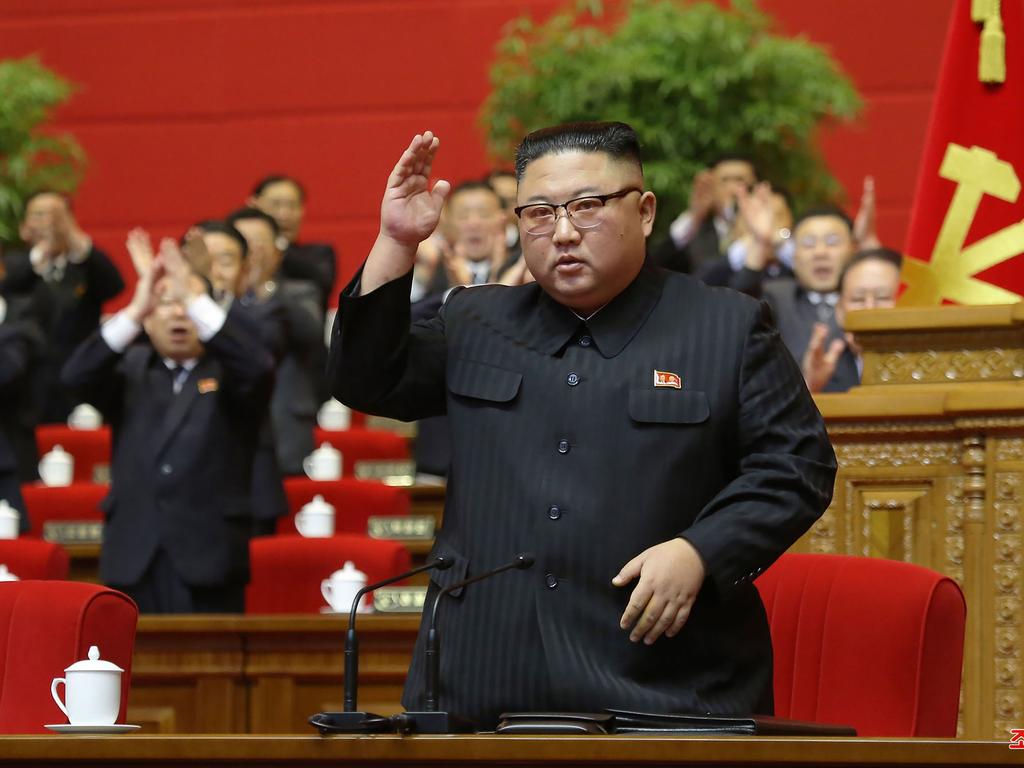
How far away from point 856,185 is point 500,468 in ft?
18.4

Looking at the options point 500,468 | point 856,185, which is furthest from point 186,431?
point 856,185

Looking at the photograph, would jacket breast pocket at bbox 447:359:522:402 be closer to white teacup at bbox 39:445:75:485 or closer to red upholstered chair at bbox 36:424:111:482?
white teacup at bbox 39:445:75:485

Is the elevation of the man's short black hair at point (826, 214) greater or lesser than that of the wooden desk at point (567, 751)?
greater

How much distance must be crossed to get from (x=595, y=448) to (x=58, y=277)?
4.54 meters

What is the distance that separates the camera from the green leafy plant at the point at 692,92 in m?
5.82

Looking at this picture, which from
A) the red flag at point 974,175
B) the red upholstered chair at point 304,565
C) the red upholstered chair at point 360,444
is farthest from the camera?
the red upholstered chair at point 360,444

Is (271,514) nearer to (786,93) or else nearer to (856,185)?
(786,93)

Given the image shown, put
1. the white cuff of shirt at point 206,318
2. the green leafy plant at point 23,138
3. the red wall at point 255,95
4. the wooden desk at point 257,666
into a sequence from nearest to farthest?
1. the wooden desk at point 257,666
2. the white cuff of shirt at point 206,318
3. the green leafy plant at point 23,138
4. the red wall at point 255,95

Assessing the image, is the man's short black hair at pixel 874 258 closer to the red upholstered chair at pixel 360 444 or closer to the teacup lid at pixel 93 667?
the red upholstered chair at pixel 360 444

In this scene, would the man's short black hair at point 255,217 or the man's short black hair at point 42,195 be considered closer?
the man's short black hair at point 255,217

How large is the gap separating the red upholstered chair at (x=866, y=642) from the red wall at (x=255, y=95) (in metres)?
5.59

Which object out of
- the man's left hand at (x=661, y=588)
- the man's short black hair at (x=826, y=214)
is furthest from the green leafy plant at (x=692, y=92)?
the man's left hand at (x=661, y=588)

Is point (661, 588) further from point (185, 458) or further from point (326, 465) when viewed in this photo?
point (326, 465)

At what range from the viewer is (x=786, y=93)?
235 inches
